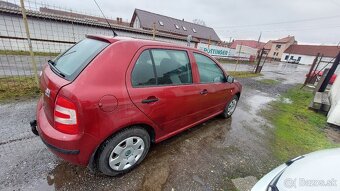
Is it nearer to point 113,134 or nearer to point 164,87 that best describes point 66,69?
point 113,134

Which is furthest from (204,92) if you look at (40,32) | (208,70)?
(40,32)

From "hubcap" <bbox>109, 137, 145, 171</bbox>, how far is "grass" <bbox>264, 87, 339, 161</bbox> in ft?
8.66

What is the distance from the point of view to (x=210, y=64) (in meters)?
3.37

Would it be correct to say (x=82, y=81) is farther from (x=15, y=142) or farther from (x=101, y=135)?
(x=15, y=142)

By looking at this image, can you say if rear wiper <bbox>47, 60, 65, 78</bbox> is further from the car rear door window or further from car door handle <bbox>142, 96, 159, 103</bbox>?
car door handle <bbox>142, 96, 159, 103</bbox>

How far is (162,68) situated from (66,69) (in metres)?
1.18

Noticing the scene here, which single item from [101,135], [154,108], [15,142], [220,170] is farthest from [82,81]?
[220,170]

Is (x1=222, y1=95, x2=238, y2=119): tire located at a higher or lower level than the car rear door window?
lower

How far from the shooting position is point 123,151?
2.14 m

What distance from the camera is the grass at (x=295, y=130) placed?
3472 millimetres

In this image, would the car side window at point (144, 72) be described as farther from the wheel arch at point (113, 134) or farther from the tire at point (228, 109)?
the tire at point (228, 109)

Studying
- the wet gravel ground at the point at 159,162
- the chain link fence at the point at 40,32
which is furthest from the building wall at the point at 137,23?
the wet gravel ground at the point at 159,162

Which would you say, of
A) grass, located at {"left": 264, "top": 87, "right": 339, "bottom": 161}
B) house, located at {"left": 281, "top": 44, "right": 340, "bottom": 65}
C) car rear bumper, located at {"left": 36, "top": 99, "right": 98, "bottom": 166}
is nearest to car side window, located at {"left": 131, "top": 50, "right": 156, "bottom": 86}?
car rear bumper, located at {"left": 36, "top": 99, "right": 98, "bottom": 166}

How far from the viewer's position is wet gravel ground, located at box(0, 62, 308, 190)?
2.12 metres
